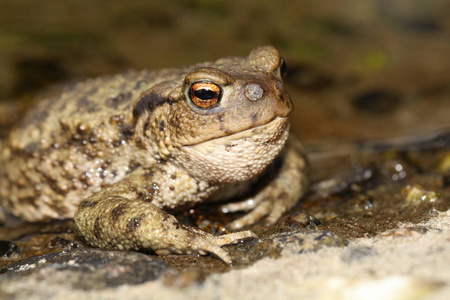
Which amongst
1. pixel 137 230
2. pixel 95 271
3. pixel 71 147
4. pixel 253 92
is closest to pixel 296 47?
pixel 71 147

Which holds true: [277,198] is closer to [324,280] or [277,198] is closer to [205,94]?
[205,94]

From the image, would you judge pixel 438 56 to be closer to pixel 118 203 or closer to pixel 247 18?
pixel 247 18

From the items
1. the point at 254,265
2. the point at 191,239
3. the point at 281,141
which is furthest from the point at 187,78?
the point at 254,265

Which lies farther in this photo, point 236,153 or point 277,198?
point 277,198

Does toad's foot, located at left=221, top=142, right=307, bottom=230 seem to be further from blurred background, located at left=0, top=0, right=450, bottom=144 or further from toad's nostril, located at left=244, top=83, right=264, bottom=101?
blurred background, located at left=0, top=0, right=450, bottom=144

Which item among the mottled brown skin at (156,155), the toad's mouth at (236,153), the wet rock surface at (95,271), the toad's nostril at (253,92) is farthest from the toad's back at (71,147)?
the wet rock surface at (95,271)

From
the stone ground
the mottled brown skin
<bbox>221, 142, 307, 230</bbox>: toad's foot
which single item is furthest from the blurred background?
the stone ground

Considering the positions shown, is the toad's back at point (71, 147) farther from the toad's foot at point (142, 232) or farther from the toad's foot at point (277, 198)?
Result: the toad's foot at point (277, 198)

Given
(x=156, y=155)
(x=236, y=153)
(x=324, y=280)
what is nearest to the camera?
(x=324, y=280)
